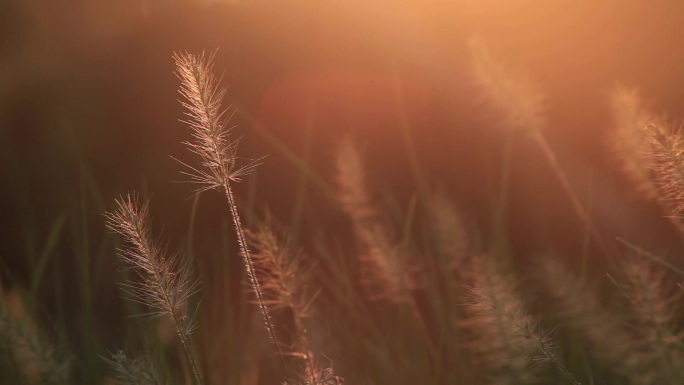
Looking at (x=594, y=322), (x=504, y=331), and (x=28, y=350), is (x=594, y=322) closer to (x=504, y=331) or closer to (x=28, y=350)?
(x=504, y=331)

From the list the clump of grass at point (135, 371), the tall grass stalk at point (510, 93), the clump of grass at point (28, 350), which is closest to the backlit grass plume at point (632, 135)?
the tall grass stalk at point (510, 93)

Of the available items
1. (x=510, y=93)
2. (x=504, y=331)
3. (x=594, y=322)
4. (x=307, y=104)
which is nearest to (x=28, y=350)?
(x=504, y=331)

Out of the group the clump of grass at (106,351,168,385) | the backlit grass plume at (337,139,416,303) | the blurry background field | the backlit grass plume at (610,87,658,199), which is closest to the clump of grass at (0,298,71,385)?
the clump of grass at (106,351,168,385)

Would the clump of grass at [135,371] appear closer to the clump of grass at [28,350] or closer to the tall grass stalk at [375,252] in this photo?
the clump of grass at [28,350]

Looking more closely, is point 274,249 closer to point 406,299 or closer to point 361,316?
Answer: point 406,299

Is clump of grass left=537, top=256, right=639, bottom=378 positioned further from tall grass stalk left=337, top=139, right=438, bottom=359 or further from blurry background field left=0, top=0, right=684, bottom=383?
blurry background field left=0, top=0, right=684, bottom=383

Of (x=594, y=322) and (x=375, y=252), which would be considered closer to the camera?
(x=594, y=322)

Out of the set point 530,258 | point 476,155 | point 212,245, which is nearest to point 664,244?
point 530,258

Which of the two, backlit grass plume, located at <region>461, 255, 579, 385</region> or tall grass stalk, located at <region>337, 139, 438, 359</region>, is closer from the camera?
backlit grass plume, located at <region>461, 255, 579, 385</region>
